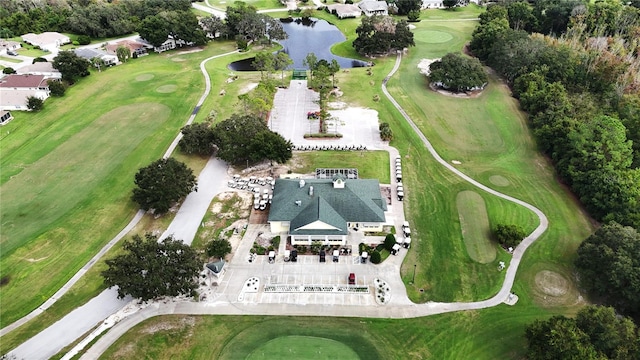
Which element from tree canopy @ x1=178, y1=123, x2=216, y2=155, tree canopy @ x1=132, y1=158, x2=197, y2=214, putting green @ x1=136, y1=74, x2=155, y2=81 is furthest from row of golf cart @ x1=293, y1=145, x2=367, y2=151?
putting green @ x1=136, y1=74, x2=155, y2=81

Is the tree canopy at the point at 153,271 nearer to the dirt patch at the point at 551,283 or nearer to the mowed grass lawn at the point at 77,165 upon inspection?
the mowed grass lawn at the point at 77,165

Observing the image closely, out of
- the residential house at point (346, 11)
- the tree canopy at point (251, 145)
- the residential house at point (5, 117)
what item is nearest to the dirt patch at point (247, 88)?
the tree canopy at point (251, 145)

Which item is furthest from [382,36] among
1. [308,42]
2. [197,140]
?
[197,140]

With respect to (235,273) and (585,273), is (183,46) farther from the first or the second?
(585,273)

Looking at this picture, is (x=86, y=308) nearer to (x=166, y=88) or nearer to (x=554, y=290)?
(x=554, y=290)

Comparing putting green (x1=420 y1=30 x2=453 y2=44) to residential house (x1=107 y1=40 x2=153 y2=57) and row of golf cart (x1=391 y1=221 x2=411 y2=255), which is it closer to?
residential house (x1=107 y1=40 x2=153 y2=57)

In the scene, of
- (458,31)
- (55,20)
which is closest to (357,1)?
(458,31)
